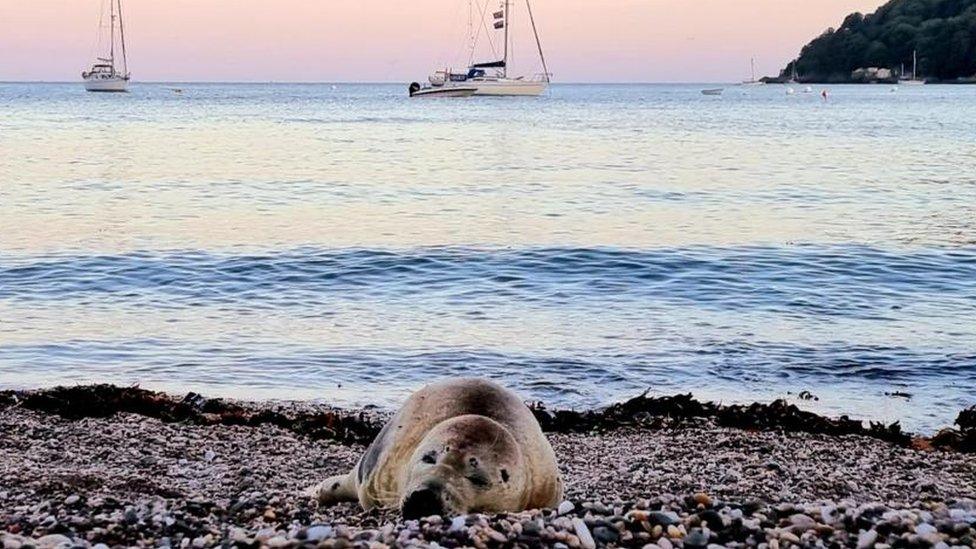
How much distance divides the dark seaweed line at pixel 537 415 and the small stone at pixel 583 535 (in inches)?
205

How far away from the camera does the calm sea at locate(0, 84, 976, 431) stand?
539 inches

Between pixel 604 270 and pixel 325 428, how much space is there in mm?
11522

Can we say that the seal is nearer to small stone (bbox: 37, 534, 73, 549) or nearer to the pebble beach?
the pebble beach

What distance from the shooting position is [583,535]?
535cm

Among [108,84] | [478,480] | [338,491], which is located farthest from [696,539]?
[108,84]

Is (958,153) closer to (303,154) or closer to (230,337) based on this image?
(303,154)

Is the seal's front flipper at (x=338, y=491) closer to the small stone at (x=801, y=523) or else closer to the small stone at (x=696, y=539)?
the small stone at (x=696, y=539)

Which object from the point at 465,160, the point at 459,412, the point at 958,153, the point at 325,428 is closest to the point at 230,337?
the point at 325,428

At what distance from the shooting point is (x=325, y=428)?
10758 millimetres

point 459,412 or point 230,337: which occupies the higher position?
point 459,412

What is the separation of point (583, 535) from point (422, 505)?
3.06 ft

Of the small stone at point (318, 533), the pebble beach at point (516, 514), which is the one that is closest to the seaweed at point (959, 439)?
the pebble beach at point (516, 514)

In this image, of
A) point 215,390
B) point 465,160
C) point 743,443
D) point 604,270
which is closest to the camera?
point 743,443

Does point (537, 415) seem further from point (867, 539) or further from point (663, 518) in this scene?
point (867, 539)
